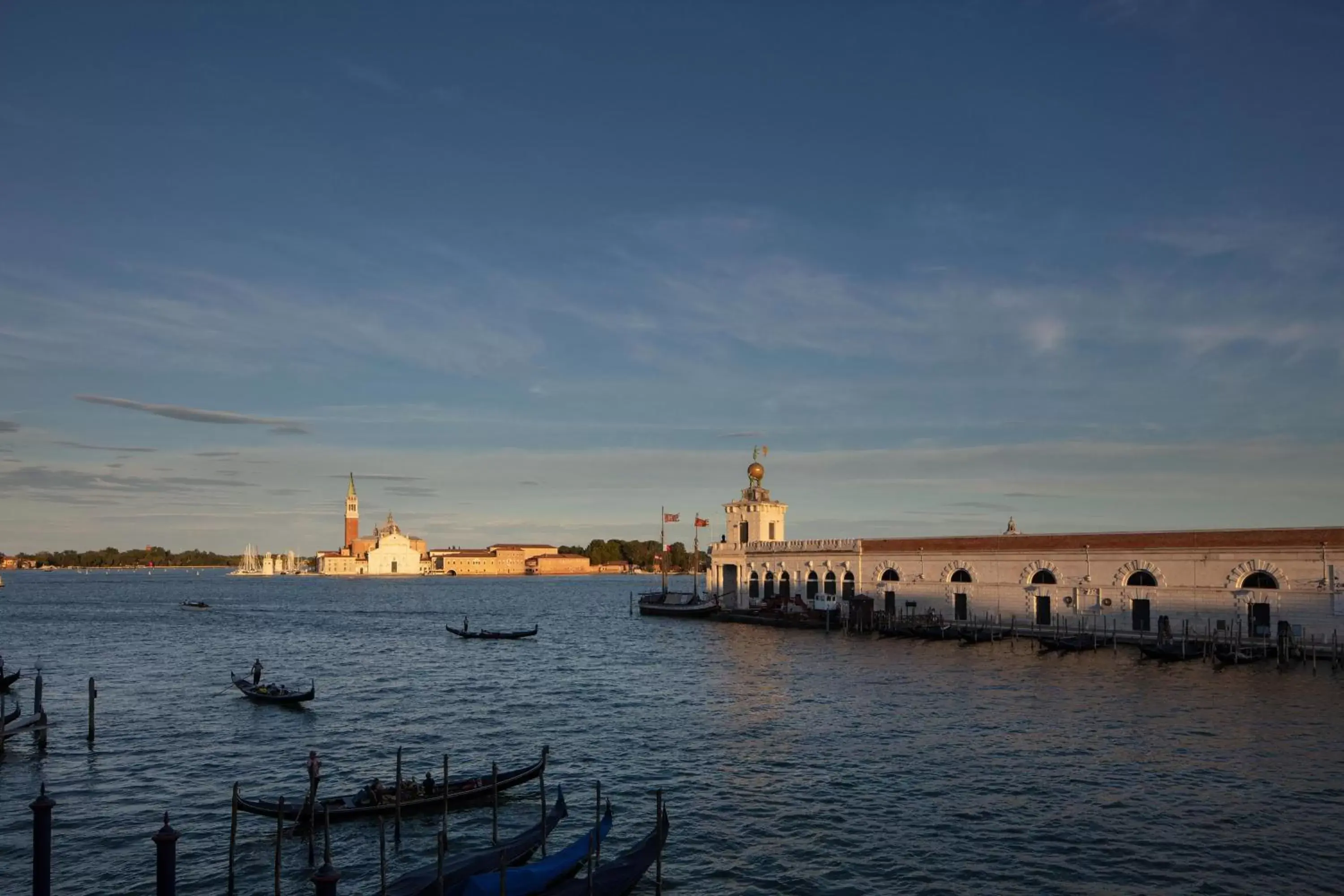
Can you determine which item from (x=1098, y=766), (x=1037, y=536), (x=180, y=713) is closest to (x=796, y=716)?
(x=1098, y=766)

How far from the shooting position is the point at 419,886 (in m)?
18.2

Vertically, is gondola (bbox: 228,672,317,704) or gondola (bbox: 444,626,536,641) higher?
gondola (bbox: 228,672,317,704)

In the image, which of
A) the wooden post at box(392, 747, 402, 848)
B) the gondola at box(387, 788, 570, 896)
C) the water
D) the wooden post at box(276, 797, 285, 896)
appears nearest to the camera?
the gondola at box(387, 788, 570, 896)

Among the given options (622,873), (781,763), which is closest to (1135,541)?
(781,763)

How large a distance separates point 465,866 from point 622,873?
3.12m

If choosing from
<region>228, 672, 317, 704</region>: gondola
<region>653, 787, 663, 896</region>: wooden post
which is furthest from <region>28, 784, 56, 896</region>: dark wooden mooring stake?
<region>228, 672, 317, 704</region>: gondola

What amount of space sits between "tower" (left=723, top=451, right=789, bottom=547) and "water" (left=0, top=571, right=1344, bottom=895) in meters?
32.0

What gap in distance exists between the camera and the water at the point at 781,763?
21.4m

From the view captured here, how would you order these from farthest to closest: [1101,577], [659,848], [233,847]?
[1101,577], [233,847], [659,848]

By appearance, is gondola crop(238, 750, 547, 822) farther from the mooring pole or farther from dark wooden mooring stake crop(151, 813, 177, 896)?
dark wooden mooring stake crop(151, 813, 177, 896)

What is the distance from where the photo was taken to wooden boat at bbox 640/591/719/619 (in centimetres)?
9194

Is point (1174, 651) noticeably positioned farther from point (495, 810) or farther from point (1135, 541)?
point (495, 810)

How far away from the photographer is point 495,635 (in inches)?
3014

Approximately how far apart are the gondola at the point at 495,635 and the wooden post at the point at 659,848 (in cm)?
5769
